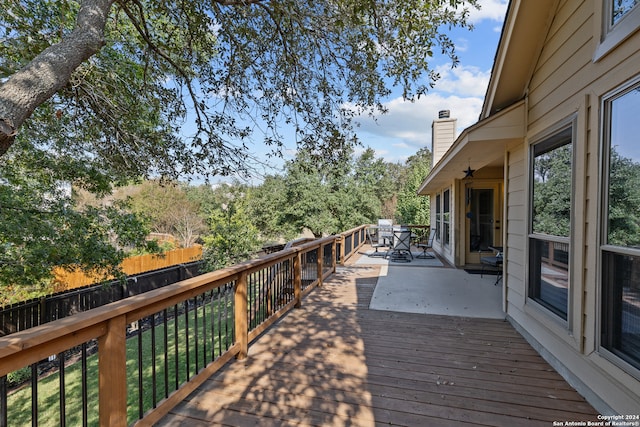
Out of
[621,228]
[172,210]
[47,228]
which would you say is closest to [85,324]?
[47,228]

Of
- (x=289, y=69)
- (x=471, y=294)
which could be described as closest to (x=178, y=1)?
(x=289, y=69)

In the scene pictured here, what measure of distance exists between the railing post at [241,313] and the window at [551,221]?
8.77ft

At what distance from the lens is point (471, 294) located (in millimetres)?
4801

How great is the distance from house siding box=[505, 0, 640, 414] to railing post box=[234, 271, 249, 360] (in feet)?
8.59

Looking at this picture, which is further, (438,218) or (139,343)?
(438,218)

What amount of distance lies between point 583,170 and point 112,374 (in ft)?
10.4

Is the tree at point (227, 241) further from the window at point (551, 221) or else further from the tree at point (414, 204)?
the tree at point (414, 204)

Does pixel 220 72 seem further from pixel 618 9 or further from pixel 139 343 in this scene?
pixel 618 9

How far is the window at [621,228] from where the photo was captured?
1.71 metres

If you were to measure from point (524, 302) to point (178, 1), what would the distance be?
5.08 metres

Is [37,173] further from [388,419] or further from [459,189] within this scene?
[459,189]

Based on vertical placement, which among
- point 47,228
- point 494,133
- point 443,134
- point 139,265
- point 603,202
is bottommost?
point 139,265

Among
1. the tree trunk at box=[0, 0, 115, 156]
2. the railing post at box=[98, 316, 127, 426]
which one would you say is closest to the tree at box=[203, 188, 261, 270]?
the tree trunk at box=[0, 0, 115, 156]

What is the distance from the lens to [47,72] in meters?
1.95
